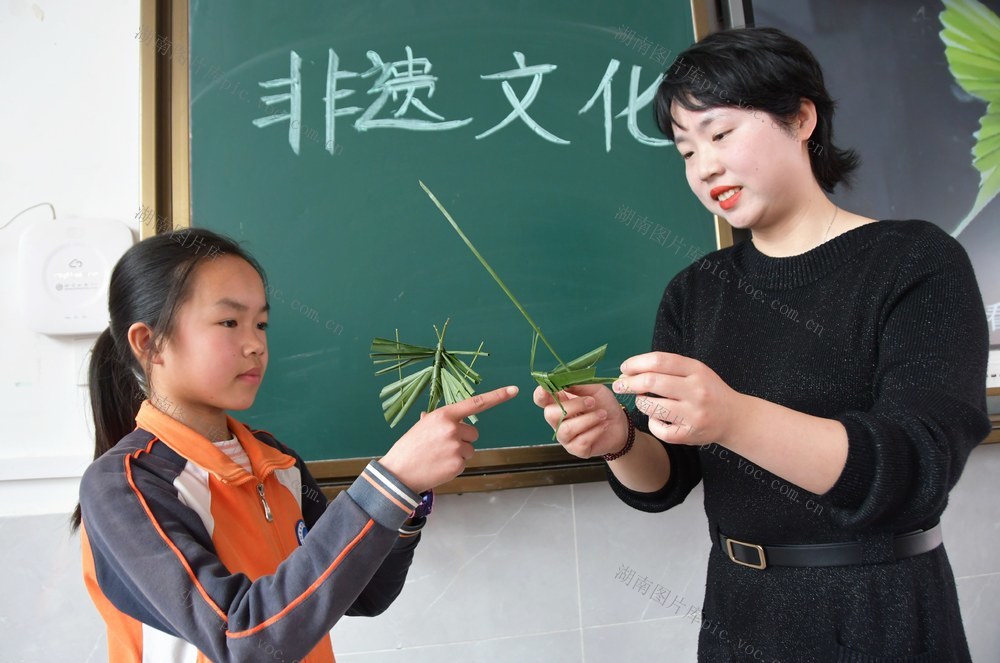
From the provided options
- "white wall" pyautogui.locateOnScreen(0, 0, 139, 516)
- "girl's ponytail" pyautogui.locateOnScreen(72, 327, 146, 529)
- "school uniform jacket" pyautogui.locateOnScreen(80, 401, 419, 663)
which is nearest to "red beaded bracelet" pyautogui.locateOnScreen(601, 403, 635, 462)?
"school uniform jacket" pyautogui.locateOnScreen(80, 401, 419, 663)

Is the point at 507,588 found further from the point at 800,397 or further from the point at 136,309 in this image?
the point at 136,309

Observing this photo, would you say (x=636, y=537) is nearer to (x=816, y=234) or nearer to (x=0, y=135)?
(x=816, y=234)

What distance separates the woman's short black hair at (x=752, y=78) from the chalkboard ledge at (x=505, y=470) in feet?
2.26

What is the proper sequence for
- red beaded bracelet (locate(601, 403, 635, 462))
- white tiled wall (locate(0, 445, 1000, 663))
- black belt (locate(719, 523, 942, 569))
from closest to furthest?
1. black belt (locate(719, 523, 942, 569))
2. red beaded bracelet (locate(601, 403, 635, 462))
3. white tiled wall (locate(0, 445, 1000, 663))

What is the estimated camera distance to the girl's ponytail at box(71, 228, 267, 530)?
0.86 m

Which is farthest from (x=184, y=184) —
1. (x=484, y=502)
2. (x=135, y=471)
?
(x=484, y=502)

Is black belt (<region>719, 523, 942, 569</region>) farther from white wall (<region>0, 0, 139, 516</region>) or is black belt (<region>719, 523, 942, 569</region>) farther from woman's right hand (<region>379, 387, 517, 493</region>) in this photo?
white wall (<region>0, 0, 139, 516</region>)

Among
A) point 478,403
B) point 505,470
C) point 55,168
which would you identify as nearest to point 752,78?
point 478,403

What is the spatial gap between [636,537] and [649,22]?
3.64 ft

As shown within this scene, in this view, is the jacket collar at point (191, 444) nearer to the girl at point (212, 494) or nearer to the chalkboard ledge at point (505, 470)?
the girl at point (212, 494)

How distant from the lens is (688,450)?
3.38 feet

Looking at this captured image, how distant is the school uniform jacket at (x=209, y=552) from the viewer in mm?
672

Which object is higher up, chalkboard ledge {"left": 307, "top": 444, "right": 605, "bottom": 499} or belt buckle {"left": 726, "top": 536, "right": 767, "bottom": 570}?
belt buckle {"left": 726, "top": 536, "right": 767, "bottom": 570}

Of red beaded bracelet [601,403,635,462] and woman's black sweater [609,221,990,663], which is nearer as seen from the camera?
woman's black sweater [609,221,990,663]
